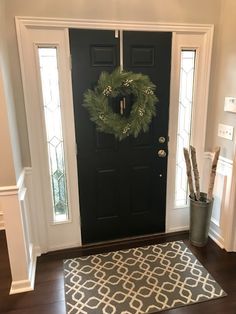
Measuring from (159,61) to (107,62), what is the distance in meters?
0.50

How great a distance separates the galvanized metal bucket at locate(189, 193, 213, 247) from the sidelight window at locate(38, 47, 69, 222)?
4.23 ft

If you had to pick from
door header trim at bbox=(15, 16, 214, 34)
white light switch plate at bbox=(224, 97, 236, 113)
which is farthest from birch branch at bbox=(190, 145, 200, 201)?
door header trim at bbox=(15, 16, 214, 34)

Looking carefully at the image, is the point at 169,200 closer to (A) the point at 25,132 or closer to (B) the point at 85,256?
(B) the point at 85,256

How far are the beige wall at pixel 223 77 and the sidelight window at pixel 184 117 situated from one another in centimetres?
21

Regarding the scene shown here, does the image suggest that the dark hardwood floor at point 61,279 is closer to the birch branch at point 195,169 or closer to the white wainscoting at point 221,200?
the white wainscoting at point 221,200

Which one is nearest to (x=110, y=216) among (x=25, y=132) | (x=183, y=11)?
(x=25, y=132)

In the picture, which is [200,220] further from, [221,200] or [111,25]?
[111,25]

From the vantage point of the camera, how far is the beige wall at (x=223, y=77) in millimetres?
2369

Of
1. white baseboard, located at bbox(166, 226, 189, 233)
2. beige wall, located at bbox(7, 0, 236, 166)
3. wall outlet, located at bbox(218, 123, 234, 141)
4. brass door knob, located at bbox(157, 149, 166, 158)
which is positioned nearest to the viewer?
beige wall, located at bbox(7, 0, 236, 166)

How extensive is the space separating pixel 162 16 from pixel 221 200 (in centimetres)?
187

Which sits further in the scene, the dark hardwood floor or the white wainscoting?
the white wainscoting

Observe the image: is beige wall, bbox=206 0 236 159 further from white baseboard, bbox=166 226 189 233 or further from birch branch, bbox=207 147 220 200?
white baseboard, bbox=166 226 189 233

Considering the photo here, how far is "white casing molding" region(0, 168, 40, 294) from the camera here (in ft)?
6.42

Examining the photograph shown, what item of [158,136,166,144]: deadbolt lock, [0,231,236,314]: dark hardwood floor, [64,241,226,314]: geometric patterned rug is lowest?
[0,231,236,314]: dark hardwood floor
